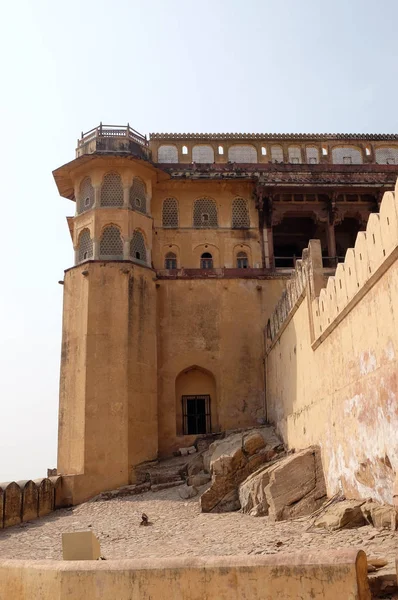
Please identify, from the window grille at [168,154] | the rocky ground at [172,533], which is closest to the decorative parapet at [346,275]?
the rocky ground at [172,533]

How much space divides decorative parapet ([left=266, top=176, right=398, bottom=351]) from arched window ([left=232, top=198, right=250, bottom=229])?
651 cm

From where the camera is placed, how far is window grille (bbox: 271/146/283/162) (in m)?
21.8

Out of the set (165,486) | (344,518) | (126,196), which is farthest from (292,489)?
(126,196)

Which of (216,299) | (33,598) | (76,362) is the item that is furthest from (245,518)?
(216,299)

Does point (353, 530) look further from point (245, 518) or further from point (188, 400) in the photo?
point (188, 400)

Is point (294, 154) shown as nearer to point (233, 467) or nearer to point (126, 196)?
point (126, 196)

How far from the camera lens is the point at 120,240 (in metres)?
18.4

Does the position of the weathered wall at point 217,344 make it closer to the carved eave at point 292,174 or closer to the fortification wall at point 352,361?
the carved eave at point 292,174

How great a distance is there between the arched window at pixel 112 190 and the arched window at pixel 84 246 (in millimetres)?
1114

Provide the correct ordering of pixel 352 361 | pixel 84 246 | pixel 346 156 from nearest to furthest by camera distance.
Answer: pixel 352 361 → pixel 84 246 → pixel 346 156

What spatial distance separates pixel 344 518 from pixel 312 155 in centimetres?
1659

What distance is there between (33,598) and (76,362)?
11269mm

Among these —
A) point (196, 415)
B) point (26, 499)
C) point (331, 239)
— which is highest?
point (331, 239)

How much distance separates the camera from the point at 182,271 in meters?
19.1
